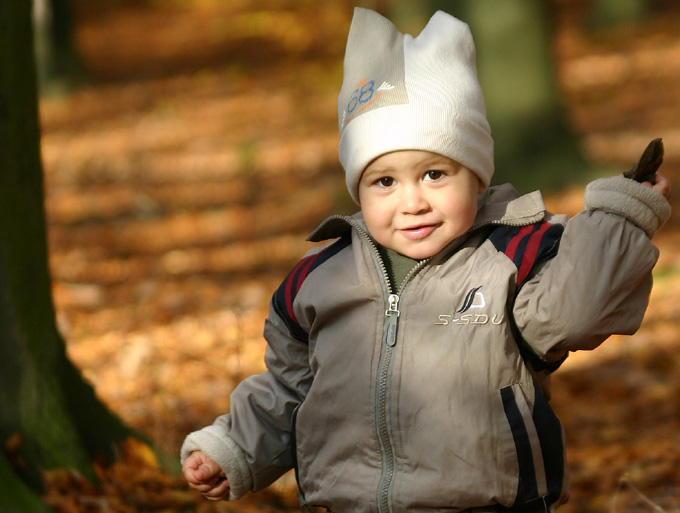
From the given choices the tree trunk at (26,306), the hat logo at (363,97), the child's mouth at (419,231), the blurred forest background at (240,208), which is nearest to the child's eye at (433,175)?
the child's mouth at (419,231)

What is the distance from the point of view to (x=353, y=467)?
2.60 m

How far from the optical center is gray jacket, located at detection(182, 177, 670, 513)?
7.99ft

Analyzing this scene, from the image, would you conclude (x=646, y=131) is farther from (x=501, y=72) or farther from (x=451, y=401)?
(x=451, y=401)

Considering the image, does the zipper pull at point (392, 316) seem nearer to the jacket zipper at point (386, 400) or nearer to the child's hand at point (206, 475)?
the jacket zipper at point (386, 400)

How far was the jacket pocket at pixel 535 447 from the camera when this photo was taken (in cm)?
248

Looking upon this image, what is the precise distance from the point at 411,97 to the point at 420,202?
302 mm

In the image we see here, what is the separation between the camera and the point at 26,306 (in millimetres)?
3783

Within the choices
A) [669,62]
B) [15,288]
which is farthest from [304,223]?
[669,62]

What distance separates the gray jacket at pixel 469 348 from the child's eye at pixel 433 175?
0.18 meters

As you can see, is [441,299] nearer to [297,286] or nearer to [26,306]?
[297,286]

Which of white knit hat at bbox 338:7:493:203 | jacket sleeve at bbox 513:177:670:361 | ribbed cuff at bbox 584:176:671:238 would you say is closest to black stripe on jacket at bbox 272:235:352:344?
white knit hat at bbox 338:7:493:203

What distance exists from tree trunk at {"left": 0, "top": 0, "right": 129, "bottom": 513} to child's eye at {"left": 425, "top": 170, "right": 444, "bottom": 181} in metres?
1.89

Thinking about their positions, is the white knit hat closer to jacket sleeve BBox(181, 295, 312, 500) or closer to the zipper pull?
the zipper pull

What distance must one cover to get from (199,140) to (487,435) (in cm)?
1307
